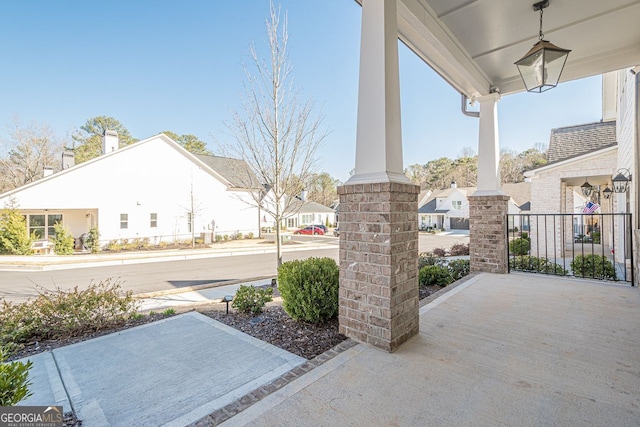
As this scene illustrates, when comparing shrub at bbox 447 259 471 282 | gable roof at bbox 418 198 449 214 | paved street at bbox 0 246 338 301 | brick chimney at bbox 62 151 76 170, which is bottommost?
→ paved street at bbox 0 246 338 301

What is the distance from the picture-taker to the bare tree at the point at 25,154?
2077 centimetres

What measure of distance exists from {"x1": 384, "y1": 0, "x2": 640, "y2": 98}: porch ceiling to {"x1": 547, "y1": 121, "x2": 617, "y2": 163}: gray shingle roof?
7.31 m

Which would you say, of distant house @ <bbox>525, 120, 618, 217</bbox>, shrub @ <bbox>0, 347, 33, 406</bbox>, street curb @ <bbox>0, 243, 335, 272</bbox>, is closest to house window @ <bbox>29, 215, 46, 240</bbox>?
street curb @ <bbox>0, 243, 335, 272</bbox>

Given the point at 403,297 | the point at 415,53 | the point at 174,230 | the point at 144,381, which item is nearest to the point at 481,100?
the point at 415,53

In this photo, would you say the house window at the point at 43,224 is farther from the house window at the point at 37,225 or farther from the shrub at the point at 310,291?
the shrub at the point at 310,291

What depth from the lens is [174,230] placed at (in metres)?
18.4

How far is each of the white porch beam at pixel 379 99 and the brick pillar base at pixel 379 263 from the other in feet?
0.65

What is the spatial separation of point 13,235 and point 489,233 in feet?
62.4

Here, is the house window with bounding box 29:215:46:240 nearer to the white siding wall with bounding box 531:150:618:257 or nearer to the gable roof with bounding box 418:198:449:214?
the white siding wall with bounding box 531:150:618:257

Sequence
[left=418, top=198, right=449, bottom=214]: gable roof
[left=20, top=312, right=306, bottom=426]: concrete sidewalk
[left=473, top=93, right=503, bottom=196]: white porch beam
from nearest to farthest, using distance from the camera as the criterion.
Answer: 1. [left=20, top=312, right=306, bottom=426]: concrete sidewalk
2. [left=473, top=93, right=503, bottom=196]: white porch beam
3. [left=418, top=198, right=449, bottom=214]: gable roof

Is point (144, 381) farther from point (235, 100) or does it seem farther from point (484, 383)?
point (235, 100)

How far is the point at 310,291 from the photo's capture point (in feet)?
10.5

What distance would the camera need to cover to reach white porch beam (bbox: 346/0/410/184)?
2572 mm

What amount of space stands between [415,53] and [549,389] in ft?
13.7
